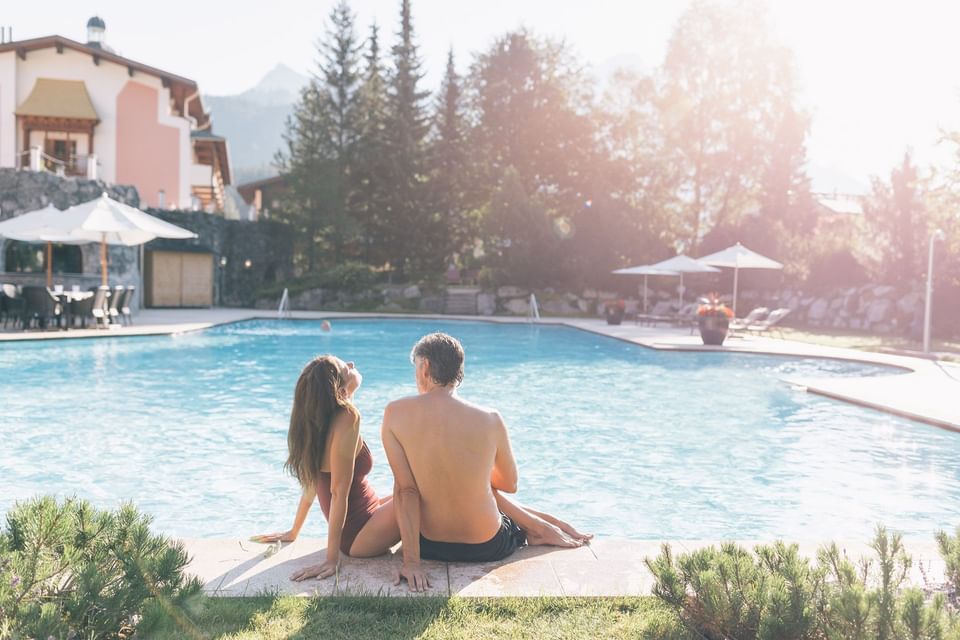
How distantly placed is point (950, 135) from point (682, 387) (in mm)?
15168

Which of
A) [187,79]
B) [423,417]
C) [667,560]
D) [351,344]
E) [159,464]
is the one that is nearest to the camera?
[667,560]

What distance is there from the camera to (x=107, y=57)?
88.4ft

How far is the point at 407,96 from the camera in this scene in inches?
1294

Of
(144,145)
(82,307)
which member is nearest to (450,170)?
(144,145)

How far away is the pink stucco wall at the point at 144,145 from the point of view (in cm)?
2794

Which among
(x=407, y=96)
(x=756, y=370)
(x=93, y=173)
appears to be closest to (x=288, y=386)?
(x=756, y=370)

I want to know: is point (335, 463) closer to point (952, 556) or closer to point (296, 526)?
point (296, 526)

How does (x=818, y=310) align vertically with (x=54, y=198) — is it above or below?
below

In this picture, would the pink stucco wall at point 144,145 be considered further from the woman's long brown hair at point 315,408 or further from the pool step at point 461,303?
the woman's long brown hair at point 315,408

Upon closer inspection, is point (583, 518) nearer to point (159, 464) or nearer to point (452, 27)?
point (159, 464)

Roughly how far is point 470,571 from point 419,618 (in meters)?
0.58

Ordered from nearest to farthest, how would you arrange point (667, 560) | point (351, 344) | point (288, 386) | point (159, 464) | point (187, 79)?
1. point (667, 560)
2. point (159, 464)
3. point (288, 386)
4. point (351, 344)
5. point (187, 79)

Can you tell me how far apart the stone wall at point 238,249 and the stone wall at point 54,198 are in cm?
589

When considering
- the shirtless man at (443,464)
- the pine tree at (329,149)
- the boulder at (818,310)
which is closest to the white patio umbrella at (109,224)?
the shirtless man at (443,464)
